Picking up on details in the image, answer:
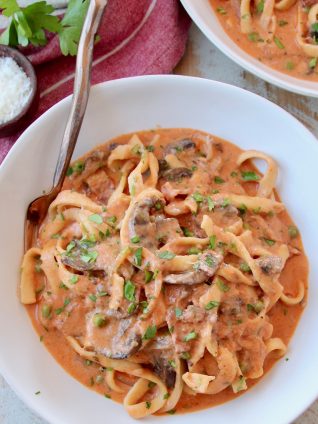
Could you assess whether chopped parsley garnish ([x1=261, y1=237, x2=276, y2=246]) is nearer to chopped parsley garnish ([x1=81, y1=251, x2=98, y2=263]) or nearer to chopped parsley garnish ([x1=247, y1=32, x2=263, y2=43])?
chopped parsley garnish ([x1=81, y1=251, x2=98, y2=263])

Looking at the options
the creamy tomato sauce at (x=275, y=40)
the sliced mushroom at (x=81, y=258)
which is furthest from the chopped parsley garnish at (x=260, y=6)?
the sliced mushroom at (x=81, y=258)

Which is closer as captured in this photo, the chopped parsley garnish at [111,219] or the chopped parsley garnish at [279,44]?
the chopped parsley garnish at [111,219]

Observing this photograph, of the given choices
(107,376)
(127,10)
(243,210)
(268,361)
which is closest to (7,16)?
(127,10)

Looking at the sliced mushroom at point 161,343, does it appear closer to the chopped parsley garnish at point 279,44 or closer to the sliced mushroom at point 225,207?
the sliced mushroom at point 225,207

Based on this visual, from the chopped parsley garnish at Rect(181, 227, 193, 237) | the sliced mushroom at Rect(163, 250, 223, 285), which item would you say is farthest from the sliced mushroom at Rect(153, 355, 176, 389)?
the chopped parsley garnish at Rect(181, 227, 193, 237)

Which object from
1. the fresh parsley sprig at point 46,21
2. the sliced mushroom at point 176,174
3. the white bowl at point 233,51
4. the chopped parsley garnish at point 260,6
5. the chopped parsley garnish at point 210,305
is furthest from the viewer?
the chopped parsley garnish at point 260,6

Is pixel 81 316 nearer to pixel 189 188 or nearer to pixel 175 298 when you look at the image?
pixel 175 298
